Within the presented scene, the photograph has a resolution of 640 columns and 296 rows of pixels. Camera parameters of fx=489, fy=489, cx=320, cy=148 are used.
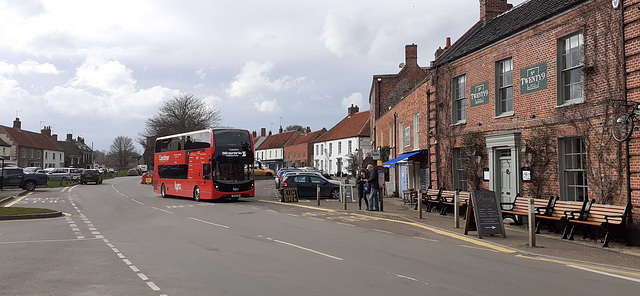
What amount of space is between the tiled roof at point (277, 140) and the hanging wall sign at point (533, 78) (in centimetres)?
7770

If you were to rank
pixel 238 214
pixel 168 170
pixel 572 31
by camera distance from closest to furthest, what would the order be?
pixel 572 31
pixel 238 214
pixel 168 170

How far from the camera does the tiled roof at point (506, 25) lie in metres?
14.6

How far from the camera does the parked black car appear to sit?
27702mm

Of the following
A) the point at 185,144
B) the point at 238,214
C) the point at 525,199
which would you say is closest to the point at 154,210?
the point at 238,214

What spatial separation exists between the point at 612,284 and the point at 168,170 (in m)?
26.1

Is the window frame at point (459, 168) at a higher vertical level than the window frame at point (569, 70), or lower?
lower

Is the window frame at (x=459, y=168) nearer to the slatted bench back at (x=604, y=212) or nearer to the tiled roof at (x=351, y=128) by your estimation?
the slatted bench back at (x=604, y=212)

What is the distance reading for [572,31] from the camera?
13445mm

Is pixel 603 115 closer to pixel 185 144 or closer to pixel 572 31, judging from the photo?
pixel 572 31

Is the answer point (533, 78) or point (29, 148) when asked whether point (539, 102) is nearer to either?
point (533, 78)

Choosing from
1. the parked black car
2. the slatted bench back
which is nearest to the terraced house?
the slatted bench back

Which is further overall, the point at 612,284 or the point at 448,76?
the point at 448,76

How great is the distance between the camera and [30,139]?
88875 mm

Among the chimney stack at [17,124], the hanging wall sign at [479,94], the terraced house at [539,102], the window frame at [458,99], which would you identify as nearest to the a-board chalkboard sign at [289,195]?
the terraced house at [539,102]
